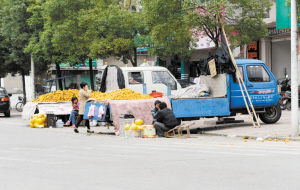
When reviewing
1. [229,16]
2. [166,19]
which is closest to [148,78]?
[166,19]

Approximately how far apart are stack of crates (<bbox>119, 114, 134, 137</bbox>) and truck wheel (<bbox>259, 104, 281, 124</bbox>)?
17.0ft

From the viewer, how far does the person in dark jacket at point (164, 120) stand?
547 inches

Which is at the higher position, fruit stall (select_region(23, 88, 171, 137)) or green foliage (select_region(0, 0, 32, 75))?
green foliage (select_region(0, 0, 32, 75))

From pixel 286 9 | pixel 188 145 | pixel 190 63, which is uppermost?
pixel 286 9

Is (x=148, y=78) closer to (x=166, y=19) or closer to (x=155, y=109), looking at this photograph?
(x=155, y=109)

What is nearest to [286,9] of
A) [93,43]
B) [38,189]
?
[93,43]

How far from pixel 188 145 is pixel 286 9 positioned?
1671 centimetres

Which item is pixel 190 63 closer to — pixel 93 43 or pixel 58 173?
pixel 93 43

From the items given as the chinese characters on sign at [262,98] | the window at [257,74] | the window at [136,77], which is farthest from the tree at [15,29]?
the chinese characters on sign at [262,98]

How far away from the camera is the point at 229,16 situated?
2202 cm

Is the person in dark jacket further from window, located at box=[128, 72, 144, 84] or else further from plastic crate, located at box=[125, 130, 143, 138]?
window, located at box=[128, 72, 144, 84]

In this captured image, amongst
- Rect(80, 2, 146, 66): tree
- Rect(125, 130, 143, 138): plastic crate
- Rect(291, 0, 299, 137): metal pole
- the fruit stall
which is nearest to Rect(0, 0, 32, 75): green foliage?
Rect(80, 2, 146, 66): tree

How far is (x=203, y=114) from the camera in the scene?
1485cm

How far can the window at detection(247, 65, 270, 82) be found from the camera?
16.2 metres
